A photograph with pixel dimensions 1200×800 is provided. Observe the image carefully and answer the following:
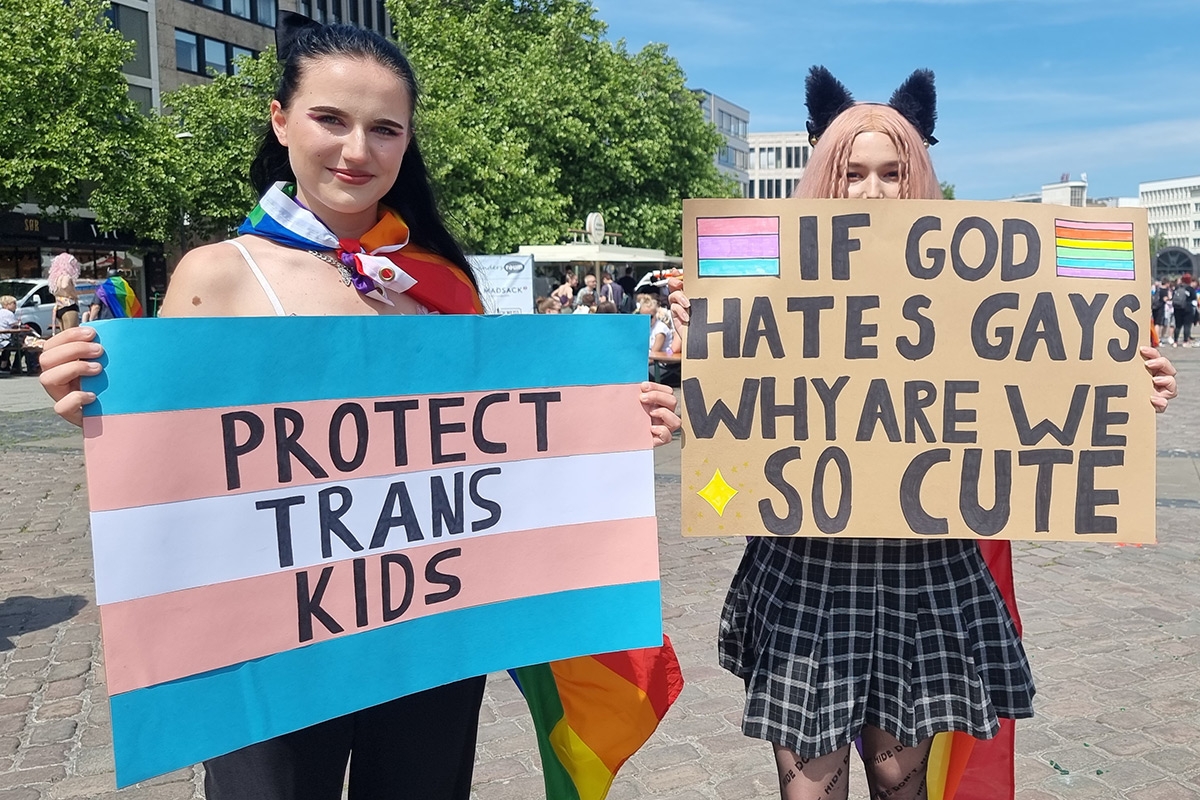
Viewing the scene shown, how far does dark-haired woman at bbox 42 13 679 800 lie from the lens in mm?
1719

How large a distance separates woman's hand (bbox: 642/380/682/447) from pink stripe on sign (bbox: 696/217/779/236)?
332 mm

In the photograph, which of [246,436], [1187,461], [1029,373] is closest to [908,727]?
[1029,373]

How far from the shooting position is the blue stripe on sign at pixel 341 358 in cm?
153

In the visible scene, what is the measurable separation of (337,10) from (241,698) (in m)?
47.2

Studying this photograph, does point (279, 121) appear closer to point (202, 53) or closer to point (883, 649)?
point (883, 649)

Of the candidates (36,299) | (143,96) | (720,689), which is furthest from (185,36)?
(720,689)

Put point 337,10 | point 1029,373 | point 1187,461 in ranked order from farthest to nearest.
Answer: point 337,10 → point 1187,461 → point 1029,373

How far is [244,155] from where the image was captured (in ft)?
88.2

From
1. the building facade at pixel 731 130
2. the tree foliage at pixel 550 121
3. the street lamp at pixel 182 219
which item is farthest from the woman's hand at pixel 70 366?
the building facade at pixel 731 130

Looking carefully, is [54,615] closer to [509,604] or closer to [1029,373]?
[509,604]

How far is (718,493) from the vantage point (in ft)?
6.58

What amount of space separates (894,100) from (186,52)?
129 ft

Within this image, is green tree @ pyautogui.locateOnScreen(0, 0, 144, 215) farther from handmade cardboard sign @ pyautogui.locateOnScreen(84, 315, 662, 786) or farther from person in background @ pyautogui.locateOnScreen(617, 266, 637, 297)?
handmade cardboard sign @ pyautogui.locateOnScreen(84, 315, 662, 786)

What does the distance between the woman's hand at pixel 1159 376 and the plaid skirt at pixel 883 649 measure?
49 cm
